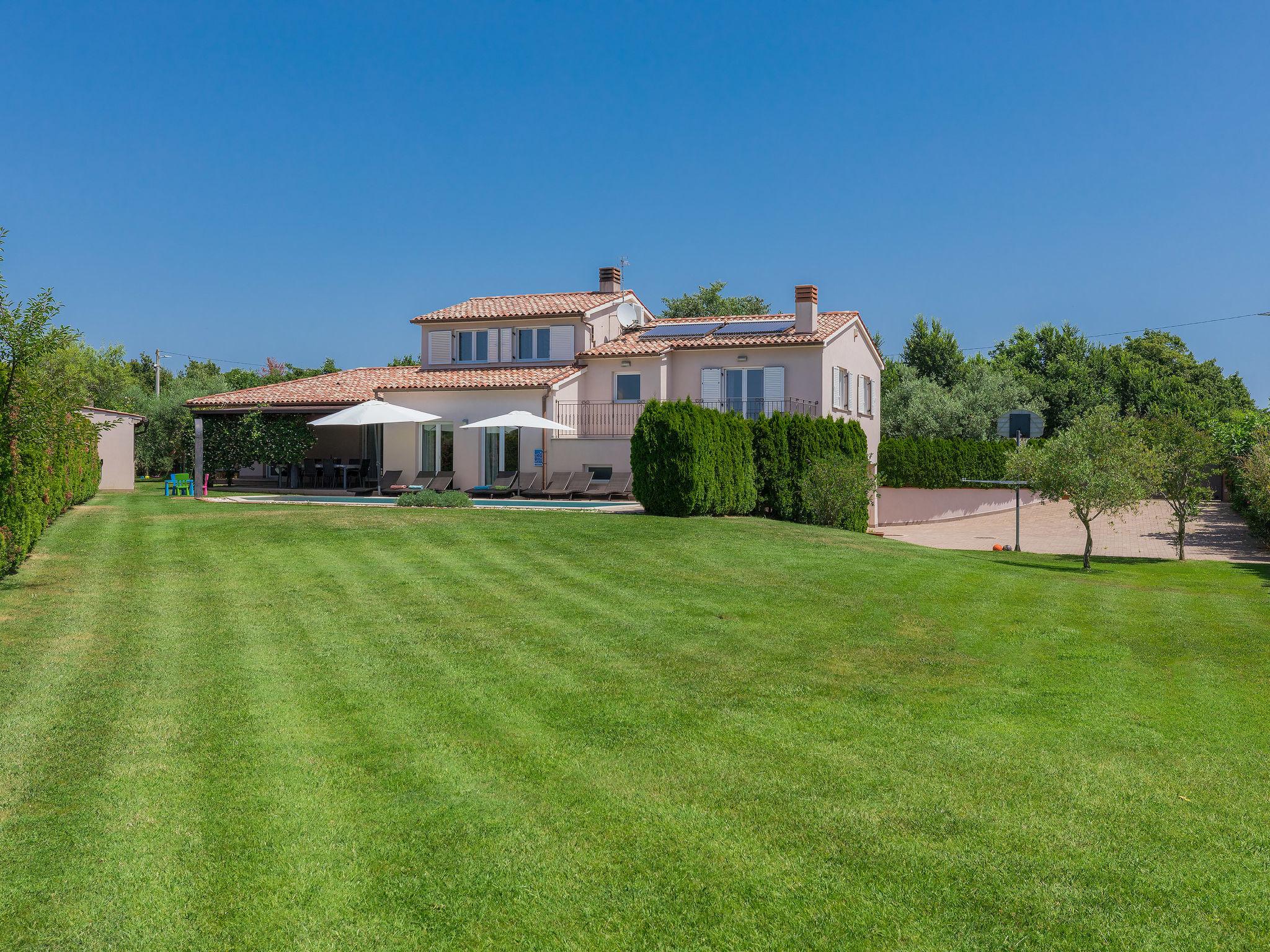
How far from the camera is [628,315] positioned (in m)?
38.6

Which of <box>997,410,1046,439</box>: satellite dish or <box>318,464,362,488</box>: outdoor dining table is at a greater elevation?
<box>997,410,1046,439</box>: satellite dish

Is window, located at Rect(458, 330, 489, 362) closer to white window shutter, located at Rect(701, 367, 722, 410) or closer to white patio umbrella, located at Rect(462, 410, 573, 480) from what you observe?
white patio umbrella, located at Rect(462, 410, 573, 480)

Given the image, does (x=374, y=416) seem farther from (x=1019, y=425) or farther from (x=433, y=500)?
(x=1019, y=425)

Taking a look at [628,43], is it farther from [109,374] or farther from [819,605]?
[109,374]

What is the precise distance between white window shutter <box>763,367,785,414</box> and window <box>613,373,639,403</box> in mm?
4620

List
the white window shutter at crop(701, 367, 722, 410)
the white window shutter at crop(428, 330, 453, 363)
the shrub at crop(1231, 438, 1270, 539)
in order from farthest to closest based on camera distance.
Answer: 1. the white window shutter at crop(428, 330, 453, 363)
2. the white window shutter at crop(701, 367, 722, 410)
3. the shrub at crop(1231, 438, 1270, 539)

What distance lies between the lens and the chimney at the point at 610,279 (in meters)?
39.8

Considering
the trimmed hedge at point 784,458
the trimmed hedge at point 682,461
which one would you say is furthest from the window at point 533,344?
the trimmed hedge at point 682,461

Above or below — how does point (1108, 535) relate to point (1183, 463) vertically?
below

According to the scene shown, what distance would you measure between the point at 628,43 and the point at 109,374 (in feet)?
146

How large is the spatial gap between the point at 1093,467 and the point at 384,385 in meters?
24.0

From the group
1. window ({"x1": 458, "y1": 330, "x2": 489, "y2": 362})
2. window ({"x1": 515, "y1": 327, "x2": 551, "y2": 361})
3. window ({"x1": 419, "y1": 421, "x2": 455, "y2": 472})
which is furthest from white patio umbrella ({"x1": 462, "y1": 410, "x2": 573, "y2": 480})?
window ({"x1": 458, "y1": 330, "x2": 489, "y2": 362})

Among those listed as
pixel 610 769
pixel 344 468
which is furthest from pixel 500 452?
pixel 610 769

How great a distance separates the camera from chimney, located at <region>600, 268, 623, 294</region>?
3978 centimetres
